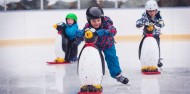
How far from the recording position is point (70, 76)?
766cm

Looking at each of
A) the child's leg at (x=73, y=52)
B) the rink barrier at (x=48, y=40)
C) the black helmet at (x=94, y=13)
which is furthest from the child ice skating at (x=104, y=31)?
the rink barrier at (x=48, y=40)

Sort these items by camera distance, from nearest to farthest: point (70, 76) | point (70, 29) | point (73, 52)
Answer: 1. point (70, 76)
2. point (70, 29)
3. point (73, 52)

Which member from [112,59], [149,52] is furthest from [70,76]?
[149,52]

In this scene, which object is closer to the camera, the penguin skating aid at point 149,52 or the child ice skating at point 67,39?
the penguin skating aid at point 149,52

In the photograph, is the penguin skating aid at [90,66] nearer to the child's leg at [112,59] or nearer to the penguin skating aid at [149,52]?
the child's leg at [112,59]

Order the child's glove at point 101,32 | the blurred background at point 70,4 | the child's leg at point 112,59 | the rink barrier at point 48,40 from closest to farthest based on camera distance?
the child's glove at point 101,32 → the child's leg at point 112,59 → the rink barrier at point 48,40 → the blurred background at point 70,4

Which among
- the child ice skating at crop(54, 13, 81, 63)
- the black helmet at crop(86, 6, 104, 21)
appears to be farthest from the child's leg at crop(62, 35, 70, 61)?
the black helmet at crop(86, 6, 104, 21)

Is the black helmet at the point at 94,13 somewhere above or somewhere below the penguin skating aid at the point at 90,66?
above

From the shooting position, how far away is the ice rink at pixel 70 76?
6195mm

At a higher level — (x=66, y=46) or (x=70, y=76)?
(x=66, y=46)

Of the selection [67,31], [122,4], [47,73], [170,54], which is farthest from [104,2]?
[47,73]

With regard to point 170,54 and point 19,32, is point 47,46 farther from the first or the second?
point 170,54

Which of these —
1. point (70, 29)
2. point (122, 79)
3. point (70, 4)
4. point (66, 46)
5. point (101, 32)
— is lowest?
point (122, 79)

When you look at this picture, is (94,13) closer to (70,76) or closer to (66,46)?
(70,76)
